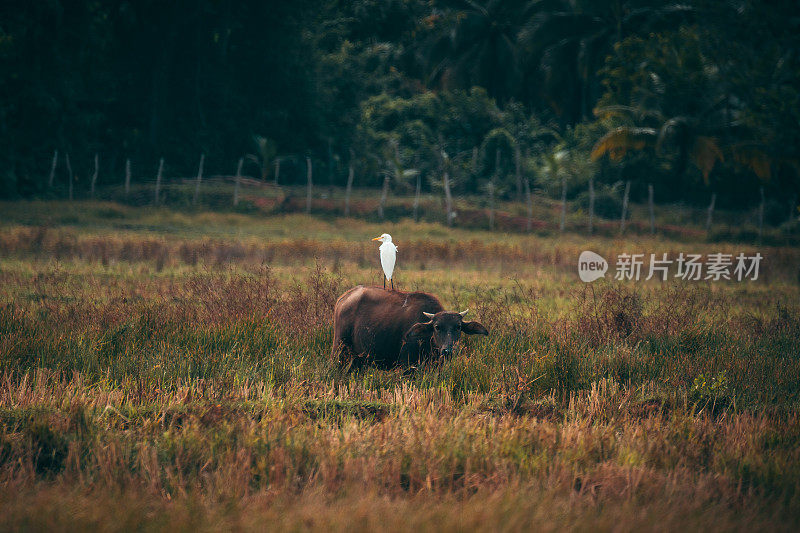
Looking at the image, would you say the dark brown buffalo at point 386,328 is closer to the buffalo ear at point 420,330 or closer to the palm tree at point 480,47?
the buffalo ear at point 420,330

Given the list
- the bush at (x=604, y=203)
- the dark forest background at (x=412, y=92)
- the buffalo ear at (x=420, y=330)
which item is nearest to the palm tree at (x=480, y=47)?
the dark forest background at (x=412, y=92)

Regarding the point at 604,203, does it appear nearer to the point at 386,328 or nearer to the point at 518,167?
the point at 518,167

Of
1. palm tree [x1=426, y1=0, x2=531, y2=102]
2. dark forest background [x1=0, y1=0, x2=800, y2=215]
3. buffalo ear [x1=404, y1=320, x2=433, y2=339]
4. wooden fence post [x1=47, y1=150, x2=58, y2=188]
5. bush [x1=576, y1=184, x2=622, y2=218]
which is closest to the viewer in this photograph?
buffalo ear [x1=404, y1=320, x2=433, y2=339]

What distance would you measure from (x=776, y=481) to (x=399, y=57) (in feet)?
143

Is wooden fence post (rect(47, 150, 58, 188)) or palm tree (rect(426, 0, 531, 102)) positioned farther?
palm tree (rect(426, 0, 531, 102))

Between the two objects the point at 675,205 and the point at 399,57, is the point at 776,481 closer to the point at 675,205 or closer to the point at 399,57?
the point at 675,205

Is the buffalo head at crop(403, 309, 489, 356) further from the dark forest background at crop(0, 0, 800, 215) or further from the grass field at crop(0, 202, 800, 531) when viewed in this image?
the dark forest background at crop(0, 0, 800, 215)

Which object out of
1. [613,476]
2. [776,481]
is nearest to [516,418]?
[613,476]

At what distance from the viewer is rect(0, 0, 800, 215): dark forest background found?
30.6 metres

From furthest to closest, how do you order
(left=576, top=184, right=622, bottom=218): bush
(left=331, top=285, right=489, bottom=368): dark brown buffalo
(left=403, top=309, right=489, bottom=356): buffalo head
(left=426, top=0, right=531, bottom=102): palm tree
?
(left=426, top=0, right=531, bottom=102): palm tree, (left=576, top=184, right=622, bottom=218): bush, (left=331, top=285, right=489, bottom=368): dark brown buffalo, (left=403, top=309, right=489, bottom=356): buffalo head

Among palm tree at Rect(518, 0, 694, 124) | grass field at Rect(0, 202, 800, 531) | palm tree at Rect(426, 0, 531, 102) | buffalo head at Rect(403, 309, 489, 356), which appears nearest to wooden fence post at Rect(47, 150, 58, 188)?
grass field at Rect(0, 202, 800, 531)

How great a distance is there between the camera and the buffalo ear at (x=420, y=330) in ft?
25.1

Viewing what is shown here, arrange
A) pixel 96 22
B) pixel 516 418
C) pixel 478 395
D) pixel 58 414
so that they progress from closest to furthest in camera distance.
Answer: pixel 58 414
pixel 516 418
pixel 478 395
pixel 96 22

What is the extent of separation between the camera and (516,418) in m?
6.61
